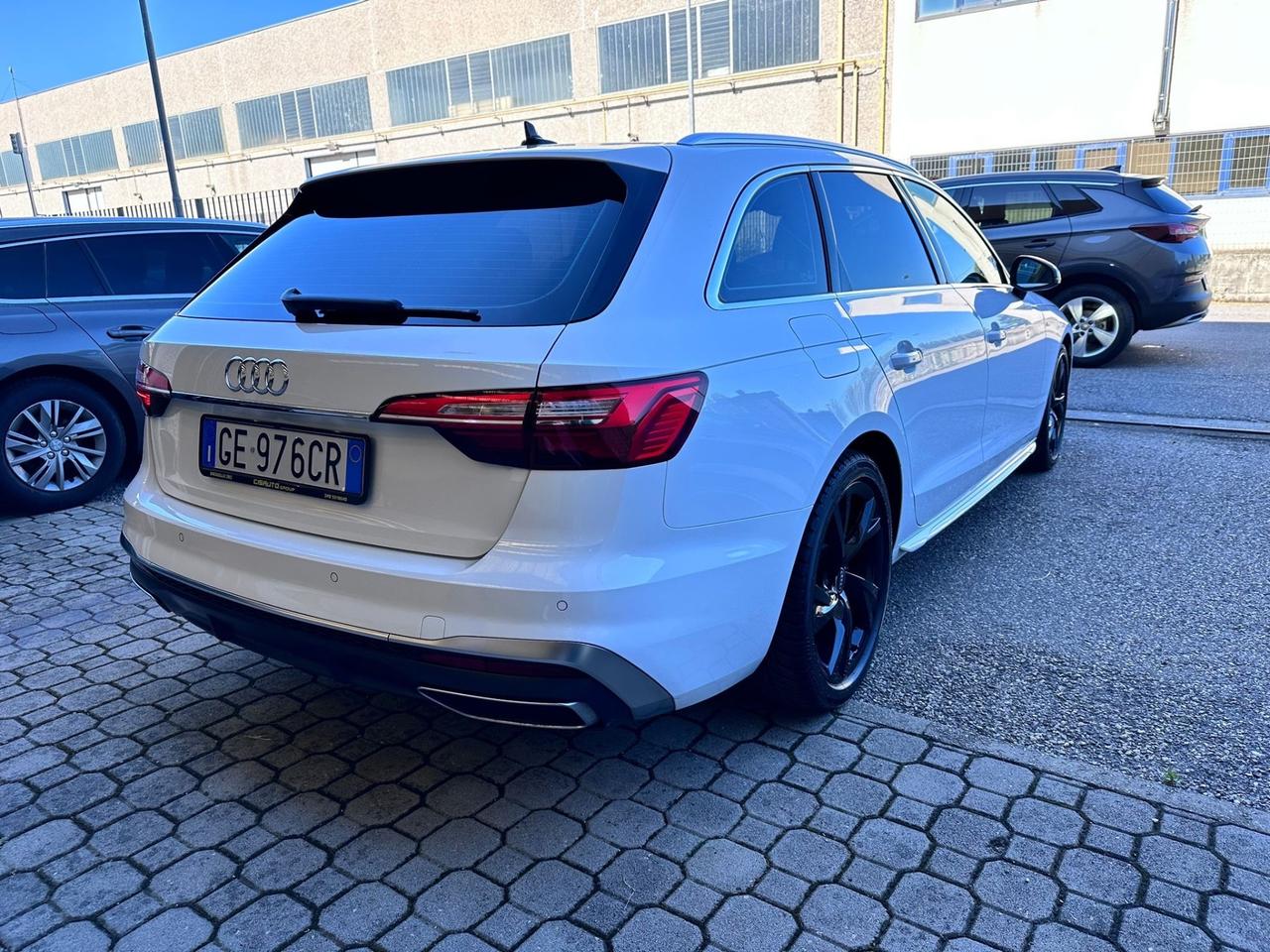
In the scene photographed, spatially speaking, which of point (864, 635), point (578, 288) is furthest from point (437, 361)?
point (864, 635)

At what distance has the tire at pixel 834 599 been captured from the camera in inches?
99.7

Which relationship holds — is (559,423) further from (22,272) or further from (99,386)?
(22,272)

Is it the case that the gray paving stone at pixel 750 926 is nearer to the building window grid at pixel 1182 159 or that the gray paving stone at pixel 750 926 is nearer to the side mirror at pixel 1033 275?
the side mirror at pixel 1033 275

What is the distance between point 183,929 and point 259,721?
93cm

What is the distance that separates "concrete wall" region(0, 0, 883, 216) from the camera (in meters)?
23.4

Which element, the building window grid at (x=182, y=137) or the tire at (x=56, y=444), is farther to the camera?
the building window grid at (x=182, y=137)

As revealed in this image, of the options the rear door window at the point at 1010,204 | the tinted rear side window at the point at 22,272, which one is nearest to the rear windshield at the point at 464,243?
the tinted rear side window at the point at 22,272

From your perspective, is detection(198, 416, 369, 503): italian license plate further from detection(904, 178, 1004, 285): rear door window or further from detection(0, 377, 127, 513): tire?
detection(0, 377, 127, 513): tire

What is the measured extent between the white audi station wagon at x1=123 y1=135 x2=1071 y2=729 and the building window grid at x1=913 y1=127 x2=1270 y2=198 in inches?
629

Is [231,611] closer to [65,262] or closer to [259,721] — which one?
[259,721]

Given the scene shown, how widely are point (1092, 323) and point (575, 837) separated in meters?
8.46

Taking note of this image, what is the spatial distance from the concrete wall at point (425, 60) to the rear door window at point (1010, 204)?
1392 cm

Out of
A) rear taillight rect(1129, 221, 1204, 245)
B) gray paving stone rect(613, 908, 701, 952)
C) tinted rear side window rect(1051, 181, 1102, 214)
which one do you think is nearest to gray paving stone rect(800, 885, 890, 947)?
gray paving stone rect(613, 908, 701, 952)

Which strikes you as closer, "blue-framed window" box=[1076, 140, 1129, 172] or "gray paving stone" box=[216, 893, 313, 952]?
"gray paving stone" box=[216, 893, 313, 952]
